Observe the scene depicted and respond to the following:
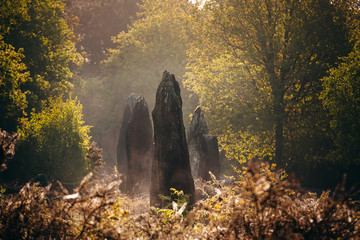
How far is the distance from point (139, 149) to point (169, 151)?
20.9 feet

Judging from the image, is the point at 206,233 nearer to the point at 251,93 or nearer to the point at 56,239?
the point at 56,239

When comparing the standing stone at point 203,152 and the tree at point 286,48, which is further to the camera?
the standing stone at point 203,152

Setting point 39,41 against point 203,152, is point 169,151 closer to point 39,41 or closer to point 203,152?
point 203,152

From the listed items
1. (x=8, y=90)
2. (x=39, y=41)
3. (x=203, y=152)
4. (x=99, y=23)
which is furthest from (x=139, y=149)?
(x=99, y=23)

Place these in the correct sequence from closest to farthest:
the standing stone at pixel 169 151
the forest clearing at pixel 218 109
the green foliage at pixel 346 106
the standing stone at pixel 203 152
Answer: the standing stone at pixel 169 151, the forest clearing at pixel 218 109, the green foliage at pixel 346 106, the standing stone at pixel 203 152

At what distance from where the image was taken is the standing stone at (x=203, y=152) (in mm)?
14352

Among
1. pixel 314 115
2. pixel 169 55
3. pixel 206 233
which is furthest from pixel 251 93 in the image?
pixel 169 55

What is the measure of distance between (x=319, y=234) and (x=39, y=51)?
18.7 metres

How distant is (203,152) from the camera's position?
14453mm

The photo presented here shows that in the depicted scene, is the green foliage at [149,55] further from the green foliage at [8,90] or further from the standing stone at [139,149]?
the green foliage at [8,90]

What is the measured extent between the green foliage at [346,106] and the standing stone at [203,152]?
230 inches

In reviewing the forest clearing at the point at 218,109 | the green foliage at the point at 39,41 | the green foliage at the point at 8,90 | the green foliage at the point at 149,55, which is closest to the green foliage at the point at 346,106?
the forest clearing at the point at 218,109

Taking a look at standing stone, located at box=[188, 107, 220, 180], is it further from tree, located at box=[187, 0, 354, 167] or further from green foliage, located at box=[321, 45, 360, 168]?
green foliage, located at box=[321, 45, 360, 168]

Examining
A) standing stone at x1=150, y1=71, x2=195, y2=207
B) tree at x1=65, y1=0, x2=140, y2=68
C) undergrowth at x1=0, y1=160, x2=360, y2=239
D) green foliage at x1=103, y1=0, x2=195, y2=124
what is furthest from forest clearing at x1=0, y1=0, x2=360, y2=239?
tree at x1=65, y1=0, x2=140, y2=68
